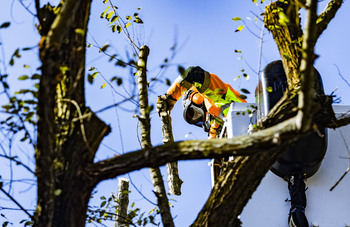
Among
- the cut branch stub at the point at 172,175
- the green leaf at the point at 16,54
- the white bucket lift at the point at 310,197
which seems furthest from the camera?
the cut branch stub at the point at 172,175

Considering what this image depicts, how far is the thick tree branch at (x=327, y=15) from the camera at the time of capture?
17.9 feet

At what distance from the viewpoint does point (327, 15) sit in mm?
5527

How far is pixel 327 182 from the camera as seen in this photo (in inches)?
292

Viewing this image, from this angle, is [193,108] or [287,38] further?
[193,108]

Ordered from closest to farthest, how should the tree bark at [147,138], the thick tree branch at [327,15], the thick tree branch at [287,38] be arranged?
the tree bark at [147,138] < the thick tree branch at [287,38] < the thick tree branch at [327,15]

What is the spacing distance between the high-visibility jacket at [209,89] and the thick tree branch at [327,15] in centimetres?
277

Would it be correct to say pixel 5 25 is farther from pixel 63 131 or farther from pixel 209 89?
pixel 209 89

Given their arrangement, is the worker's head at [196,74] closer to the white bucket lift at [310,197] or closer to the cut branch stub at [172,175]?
the cut branch stub at [172,175]

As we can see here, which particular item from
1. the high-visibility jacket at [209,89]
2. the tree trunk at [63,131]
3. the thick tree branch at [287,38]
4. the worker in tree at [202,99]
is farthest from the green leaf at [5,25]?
the high-visibility jacket at [209,89]

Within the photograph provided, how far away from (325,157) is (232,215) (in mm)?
3852

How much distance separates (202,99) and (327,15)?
405 centimetres

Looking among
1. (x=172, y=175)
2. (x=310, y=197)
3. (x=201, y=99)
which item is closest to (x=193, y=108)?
(x=201, y=99)

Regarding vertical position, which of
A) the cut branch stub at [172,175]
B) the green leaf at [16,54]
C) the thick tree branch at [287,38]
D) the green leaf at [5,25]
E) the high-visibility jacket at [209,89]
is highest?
the high-visibility jacket at [209,89]

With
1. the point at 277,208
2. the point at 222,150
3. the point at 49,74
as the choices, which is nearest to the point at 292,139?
the point at 222,150
